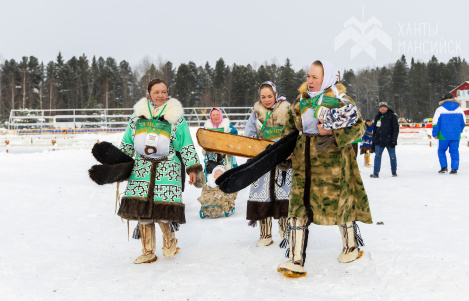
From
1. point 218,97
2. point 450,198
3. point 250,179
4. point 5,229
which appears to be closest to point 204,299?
point 250,179

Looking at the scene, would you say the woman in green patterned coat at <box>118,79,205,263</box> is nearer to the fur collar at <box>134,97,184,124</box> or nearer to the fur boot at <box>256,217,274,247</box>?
the fur collar at <box>134,97,184,124</box>

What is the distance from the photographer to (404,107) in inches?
2849

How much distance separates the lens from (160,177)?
4051 mm

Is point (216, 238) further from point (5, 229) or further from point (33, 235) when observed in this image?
point (5, 229)

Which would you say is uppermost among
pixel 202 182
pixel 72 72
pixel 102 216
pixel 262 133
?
pixel 72 72

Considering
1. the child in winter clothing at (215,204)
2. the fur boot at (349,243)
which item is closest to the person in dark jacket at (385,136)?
the child in winter clothing at (215,204)

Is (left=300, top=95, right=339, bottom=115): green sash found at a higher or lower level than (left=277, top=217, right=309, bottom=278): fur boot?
higher

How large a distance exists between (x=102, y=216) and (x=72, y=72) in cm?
6680

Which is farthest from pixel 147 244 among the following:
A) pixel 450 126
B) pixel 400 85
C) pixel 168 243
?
pixel 400 85

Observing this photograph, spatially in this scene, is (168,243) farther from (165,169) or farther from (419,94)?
(419,94)

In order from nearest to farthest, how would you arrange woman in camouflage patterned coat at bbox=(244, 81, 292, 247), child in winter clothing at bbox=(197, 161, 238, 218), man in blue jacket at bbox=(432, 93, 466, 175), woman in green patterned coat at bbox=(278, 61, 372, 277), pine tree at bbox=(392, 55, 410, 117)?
woman in green patterned coat at bbox=(278, 61, 372, 277)
woman in camouflage patterned coat at bbox=(244, 81, 292, 247)
child in winter clothing at bbox=(197, 161, 238, 218)
man in blue jacket at bbox=(432, 93, 466, 175)
pine tree at bbox=(392, 55, 410, 117)

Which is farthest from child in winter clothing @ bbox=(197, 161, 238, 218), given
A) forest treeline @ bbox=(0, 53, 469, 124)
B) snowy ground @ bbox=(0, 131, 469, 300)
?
forest treeline @ bbox=(0, 53, 469, 124)

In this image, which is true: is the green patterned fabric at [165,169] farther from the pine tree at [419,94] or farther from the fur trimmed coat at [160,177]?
the pine tree at [419,94]

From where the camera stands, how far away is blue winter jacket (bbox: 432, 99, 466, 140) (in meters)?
→ 9.94
